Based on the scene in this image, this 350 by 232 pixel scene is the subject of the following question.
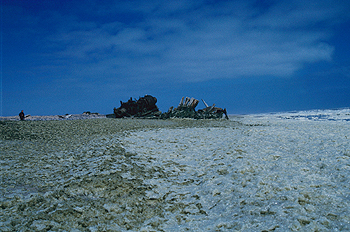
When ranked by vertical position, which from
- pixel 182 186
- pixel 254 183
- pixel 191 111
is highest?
pixel 191 111

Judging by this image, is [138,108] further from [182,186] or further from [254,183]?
[254,183]

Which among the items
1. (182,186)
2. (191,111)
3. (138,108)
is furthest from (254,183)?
(138,108)

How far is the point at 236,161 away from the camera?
21.1ft

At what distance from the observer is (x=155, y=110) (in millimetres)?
26859

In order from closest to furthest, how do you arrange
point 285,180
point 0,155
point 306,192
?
point 306,192
point 285,180
point 0,155

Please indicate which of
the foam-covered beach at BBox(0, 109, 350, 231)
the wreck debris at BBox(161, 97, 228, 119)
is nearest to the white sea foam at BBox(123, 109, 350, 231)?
the foam-covered beach at BBox(0, 109, 350, 231)

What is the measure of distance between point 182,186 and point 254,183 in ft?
5.55

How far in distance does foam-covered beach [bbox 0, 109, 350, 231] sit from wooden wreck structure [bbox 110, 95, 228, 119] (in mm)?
16565

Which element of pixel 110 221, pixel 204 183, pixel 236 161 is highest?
pixel 236 161

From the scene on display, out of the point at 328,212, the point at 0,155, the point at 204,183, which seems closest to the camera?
the point at 328,212

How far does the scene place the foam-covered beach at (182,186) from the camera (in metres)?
3.79

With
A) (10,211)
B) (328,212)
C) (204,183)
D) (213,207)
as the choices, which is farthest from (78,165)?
(328,212)

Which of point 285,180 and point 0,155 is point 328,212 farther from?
point 0,155

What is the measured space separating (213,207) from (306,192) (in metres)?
1.80
